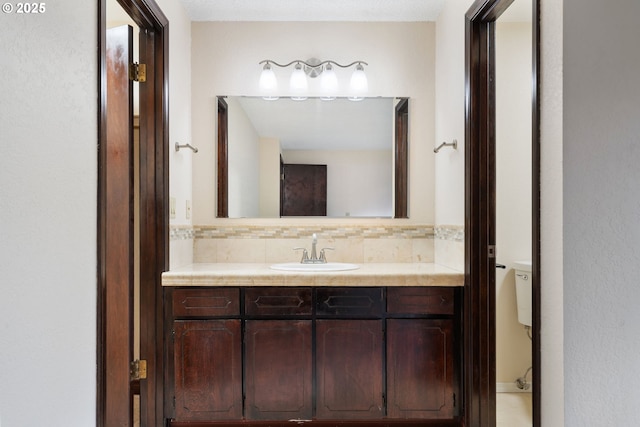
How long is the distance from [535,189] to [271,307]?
1348 millimetres

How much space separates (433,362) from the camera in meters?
2.28

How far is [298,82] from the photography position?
2.84 meters

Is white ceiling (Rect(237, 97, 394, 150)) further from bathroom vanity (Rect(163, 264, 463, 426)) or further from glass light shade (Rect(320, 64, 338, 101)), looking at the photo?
bathroom vanity (Rect(163, 264, 463, 426))

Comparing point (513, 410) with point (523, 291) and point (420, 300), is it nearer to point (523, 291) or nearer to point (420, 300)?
point (523, 291)

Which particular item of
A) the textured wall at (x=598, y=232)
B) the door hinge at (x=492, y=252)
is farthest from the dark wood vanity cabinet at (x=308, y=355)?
the textured wall at (x=598, y=232)

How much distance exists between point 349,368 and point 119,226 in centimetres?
134

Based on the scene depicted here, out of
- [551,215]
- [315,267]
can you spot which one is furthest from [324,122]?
[551,215]

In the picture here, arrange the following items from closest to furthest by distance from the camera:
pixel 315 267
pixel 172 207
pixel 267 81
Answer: pixel 172 207
pixel 315 267
pixel 267 81

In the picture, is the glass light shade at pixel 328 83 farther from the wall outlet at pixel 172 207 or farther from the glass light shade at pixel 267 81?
the wall outlet at pixel 172 207

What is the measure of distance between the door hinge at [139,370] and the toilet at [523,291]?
2138mm

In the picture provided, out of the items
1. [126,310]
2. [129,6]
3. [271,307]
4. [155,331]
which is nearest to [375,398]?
[271,307]

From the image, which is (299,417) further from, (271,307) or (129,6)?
(129,6)

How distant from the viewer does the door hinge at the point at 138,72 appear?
227 cm

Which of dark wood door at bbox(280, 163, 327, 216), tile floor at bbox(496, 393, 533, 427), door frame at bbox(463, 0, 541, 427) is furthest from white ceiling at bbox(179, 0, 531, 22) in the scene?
tile floor at bbox(496, 393, 533, 427)
